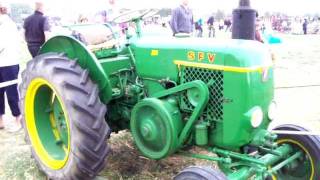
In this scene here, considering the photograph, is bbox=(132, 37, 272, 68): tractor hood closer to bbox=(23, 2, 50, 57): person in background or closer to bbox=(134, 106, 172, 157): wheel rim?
bbox=(134, 106, 172, 157): wheel rim

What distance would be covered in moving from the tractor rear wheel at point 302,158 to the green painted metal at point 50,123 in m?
1.97

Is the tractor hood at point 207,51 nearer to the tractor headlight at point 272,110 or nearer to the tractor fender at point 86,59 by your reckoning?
the tractor headlight at point 272,110

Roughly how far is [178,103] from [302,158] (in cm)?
117

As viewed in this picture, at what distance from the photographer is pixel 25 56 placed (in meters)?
13.6

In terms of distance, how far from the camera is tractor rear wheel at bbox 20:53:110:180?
324cm

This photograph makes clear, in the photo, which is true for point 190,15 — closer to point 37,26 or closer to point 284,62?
point 37,26

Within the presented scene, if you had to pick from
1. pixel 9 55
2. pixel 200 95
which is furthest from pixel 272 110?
pixel 9 55

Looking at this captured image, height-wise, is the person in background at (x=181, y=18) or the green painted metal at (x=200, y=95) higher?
the person in background at (x=181, y=18)

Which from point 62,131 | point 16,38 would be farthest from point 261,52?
point 16,38

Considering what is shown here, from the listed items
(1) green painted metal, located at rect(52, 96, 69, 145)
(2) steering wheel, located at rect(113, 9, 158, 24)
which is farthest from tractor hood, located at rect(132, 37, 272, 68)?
(1) green painted metal, located at rect(52, 96, 69, 145)

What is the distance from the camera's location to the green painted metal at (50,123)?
155 inches

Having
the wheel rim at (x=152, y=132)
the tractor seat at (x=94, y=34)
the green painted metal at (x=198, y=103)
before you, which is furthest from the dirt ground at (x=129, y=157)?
the tractor seat at (x=94, y=34)

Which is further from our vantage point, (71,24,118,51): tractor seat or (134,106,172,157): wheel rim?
(71,24,118,51): tractor seat

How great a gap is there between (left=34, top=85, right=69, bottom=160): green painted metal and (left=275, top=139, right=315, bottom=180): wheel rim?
6.53 feet
